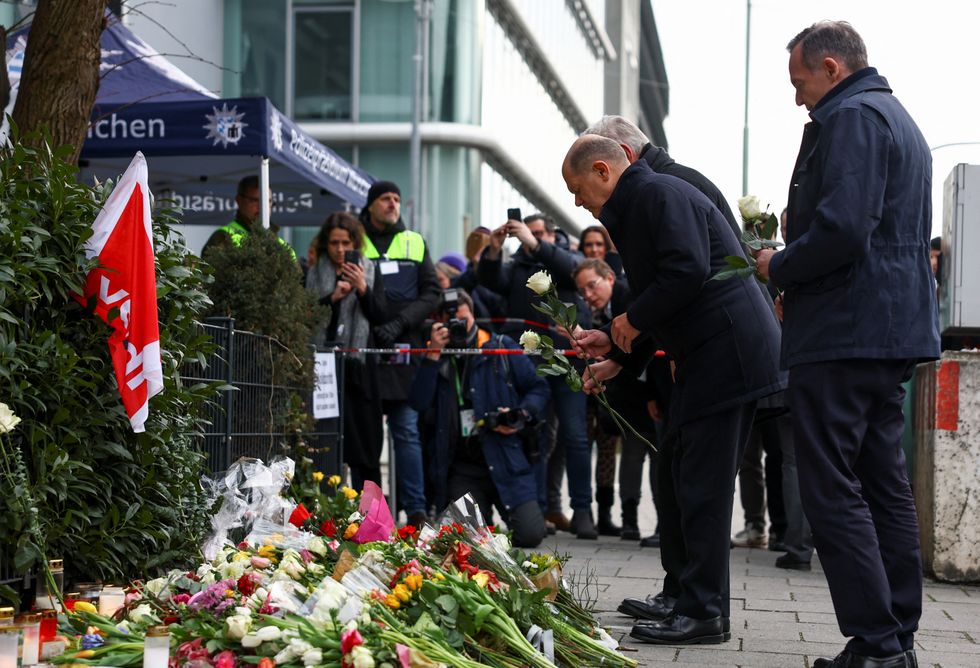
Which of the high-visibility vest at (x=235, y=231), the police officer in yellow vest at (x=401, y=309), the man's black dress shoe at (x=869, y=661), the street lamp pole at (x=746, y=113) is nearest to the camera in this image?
the man's black dress shoe at (x=869, y=661)

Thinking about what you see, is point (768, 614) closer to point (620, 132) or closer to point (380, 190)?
point (620, 132)

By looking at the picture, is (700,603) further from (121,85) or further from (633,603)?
(121,85)

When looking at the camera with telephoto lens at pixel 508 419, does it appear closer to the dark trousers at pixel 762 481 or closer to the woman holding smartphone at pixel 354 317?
the woman holding smartphone at pixel 354 317

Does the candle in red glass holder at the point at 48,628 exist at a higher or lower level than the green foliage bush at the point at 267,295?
lower

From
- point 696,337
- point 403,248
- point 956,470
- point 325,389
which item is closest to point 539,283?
point 696,337

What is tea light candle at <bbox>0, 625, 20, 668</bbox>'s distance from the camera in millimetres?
3734

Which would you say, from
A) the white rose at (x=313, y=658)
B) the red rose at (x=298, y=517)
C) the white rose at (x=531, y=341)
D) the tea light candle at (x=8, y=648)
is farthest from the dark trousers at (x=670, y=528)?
the tea light candle at (x=8, y=648)

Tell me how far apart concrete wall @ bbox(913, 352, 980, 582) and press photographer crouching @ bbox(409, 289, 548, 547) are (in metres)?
2.68

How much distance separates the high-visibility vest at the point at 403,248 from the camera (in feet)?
32.7

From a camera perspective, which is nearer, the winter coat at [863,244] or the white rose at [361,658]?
the white rose at [361,658]

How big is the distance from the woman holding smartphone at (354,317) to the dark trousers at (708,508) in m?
4.22

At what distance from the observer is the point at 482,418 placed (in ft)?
31.0

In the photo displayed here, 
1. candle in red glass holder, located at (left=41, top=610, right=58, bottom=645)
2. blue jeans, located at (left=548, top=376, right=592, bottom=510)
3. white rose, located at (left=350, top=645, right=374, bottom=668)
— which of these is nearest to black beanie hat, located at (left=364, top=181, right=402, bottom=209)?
blue jeans, located at (left=548, top=376, right=592, bottom=510)

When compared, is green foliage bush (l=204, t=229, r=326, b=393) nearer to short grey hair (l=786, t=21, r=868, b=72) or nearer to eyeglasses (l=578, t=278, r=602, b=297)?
eyeglasses (l=578, t=278, r=602, b=297)
